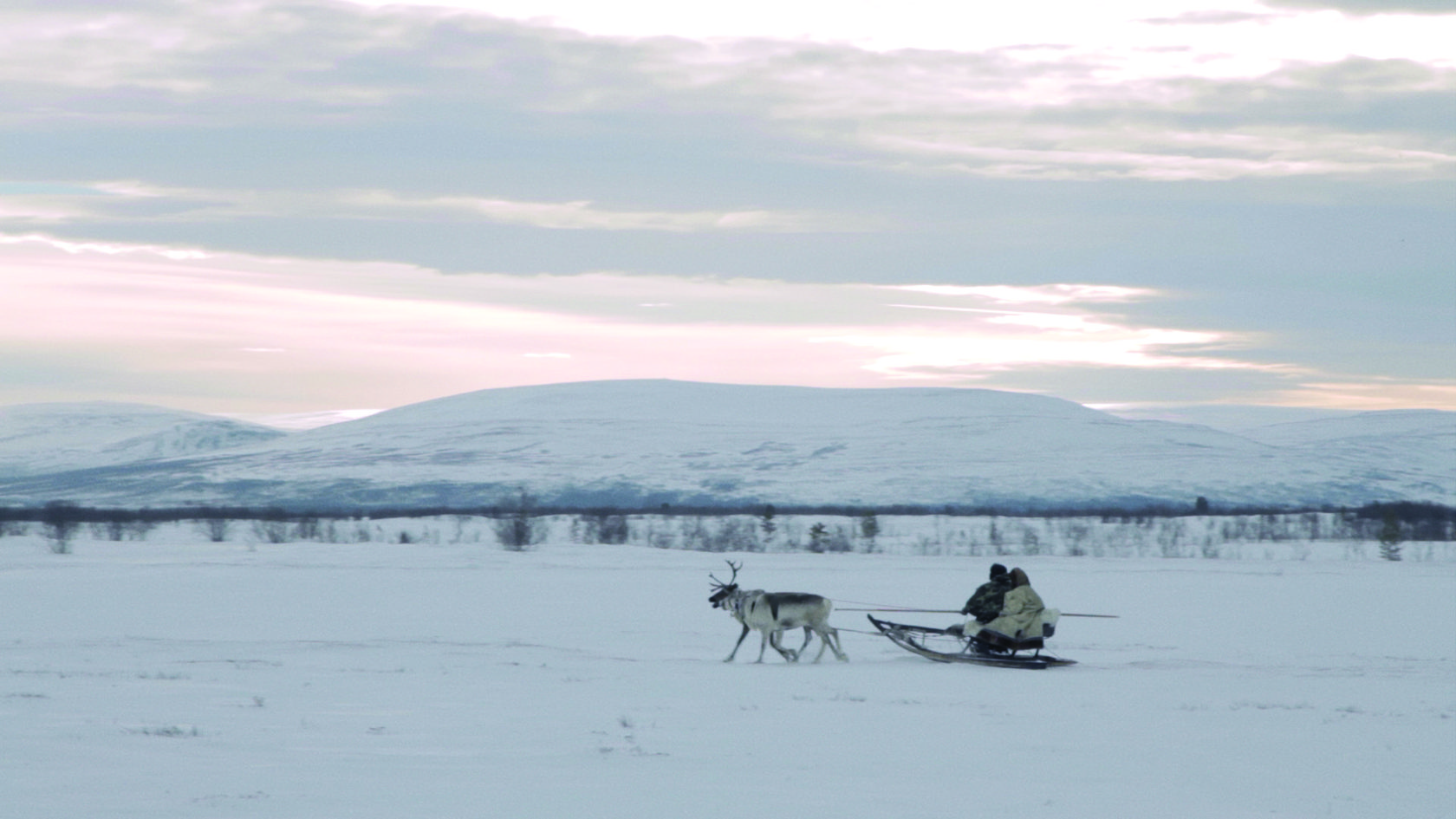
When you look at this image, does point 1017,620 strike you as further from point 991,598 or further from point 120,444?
point 120,444

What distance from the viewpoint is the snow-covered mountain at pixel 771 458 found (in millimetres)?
111438

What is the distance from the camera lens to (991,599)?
675 inches

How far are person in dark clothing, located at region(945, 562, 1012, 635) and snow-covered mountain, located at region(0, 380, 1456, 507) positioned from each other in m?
84.7

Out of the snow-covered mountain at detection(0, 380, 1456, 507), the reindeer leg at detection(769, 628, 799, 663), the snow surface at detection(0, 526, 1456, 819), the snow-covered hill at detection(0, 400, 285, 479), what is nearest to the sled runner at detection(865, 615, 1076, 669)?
the snow surface at detection(0, 526, 1456, 819)

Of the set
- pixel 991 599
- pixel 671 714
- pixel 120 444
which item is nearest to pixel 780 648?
pixel 991 599

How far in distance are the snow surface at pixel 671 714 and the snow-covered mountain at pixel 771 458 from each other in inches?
3122

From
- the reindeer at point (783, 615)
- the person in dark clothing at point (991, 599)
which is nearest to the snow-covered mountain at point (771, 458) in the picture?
the reindeer at point (783, 615)

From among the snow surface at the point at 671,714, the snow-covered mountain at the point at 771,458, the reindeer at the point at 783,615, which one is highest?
the snow-covered mountain at the point at 771,458

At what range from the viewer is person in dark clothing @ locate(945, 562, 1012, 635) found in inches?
672

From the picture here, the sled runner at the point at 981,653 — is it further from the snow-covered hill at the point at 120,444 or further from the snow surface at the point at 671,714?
the snow-covered hill at the point at 120,444

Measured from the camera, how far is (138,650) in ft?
57.6

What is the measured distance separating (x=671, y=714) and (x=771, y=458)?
113966 mm

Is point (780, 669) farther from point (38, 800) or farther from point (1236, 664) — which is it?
point (38, 800)

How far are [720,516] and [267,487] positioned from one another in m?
51.3
